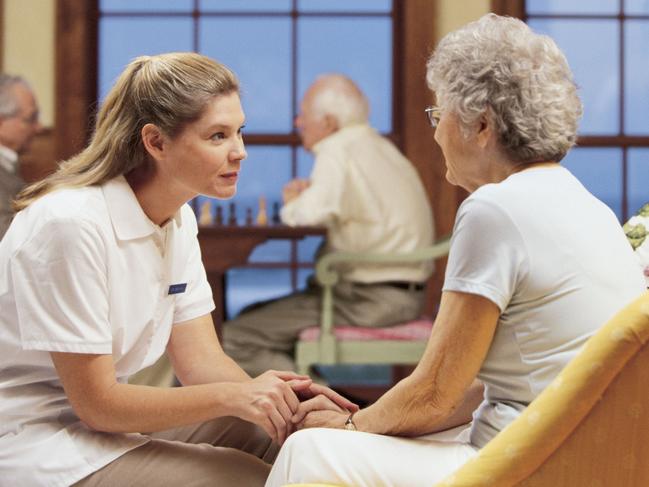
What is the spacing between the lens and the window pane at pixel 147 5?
5.50m

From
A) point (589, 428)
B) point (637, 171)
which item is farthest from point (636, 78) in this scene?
point (589, 428)

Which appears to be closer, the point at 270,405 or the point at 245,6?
the point at 270,405

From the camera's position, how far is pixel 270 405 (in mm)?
1864

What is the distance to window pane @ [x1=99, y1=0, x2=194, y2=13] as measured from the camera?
5.50 metres

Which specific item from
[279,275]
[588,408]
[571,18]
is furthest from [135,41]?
[588,408]

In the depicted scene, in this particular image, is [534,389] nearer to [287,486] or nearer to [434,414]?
[434,414]

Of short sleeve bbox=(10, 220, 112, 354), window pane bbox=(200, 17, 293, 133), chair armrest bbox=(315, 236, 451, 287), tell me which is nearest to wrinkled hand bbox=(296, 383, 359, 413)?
short sleeve bbox=(10, 220, 112, 354)

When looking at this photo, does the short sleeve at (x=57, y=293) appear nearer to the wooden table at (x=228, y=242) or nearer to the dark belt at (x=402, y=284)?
the wooden table at (x=228, y=242)

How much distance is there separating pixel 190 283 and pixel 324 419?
42 cm

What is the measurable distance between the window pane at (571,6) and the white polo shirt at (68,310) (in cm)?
382

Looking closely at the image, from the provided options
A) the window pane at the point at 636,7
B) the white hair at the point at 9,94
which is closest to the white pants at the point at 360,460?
the white hair at the point at 9,94

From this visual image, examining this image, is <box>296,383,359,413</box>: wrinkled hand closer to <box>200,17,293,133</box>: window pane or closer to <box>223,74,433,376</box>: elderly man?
<box>223,74,433,376</box>: elderly man

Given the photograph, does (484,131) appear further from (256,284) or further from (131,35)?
(131,35)

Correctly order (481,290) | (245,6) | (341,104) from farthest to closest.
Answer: (245,6) → (341,104) → (481,290)
